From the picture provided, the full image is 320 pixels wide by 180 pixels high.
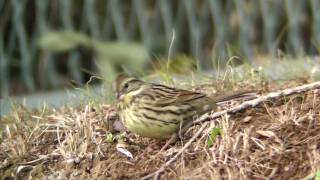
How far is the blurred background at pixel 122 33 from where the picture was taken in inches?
345

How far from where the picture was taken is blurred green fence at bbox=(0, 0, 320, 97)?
8.76 metres

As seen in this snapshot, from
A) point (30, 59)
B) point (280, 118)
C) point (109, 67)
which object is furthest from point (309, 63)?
point (30, 59)

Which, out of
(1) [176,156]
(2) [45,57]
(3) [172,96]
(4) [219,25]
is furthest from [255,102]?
(2) [45,57]

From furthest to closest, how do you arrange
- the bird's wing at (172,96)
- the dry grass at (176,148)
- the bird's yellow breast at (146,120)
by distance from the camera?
the bird's wing at (172,96), the bird's yellow breast at (146,120), the dry grass at (176,148)

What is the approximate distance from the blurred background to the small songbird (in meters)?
3.32

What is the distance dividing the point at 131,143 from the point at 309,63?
1350 mm

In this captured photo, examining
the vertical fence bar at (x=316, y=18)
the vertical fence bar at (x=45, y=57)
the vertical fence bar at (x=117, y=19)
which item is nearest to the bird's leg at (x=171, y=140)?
the vertical fence bar at (x=316, y=18)

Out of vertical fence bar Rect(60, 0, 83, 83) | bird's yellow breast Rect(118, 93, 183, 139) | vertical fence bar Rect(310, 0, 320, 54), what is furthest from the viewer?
vertical fence bar Rect(60, 0, 83, 83)

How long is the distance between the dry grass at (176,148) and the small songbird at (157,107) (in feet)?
0.29

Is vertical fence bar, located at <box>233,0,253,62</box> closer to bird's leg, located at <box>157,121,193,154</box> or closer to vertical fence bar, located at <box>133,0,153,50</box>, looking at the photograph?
vertical fence bar, located at <box>133,0,153,50</box>

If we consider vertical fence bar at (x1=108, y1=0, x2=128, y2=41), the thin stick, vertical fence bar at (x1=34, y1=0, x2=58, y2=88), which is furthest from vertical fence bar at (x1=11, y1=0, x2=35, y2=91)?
the thin stick

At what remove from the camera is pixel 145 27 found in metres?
8.91

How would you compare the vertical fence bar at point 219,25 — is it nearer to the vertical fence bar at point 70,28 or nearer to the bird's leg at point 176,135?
the vertical fence bar at point 70,28

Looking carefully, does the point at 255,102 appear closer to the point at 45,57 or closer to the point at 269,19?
the point at 269,19
